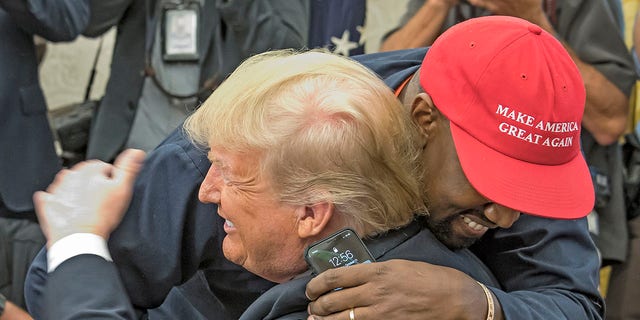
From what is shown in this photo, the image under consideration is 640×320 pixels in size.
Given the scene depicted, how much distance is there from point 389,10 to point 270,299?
2727mm

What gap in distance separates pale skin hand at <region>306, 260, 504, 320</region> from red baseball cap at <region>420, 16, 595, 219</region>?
0.57ft

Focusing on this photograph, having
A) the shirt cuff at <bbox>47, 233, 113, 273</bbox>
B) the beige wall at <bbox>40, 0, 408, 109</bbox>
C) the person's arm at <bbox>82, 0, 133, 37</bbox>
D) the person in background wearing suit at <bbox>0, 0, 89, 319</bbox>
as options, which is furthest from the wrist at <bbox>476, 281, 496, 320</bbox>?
the beige wall at <bbox>40, 0, 408, 109</bbox>

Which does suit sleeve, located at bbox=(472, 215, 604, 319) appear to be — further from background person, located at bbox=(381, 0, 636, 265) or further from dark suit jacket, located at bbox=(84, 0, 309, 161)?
dark suit jacket, located at bbox=(84, 0, 309, 161)

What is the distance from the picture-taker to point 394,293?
1.68 meters

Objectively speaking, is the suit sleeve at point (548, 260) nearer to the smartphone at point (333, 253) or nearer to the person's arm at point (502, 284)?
the person's arm at point (502, 284)

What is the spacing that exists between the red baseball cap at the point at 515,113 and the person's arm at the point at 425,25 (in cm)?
158

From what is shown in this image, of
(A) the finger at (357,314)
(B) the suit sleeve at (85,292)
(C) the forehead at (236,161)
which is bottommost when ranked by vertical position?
(B) the suit sleeve at (85,292)

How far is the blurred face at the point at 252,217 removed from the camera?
1798 millimetres

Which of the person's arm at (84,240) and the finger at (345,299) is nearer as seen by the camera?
the finger at (345,299)

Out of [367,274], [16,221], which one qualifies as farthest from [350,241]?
[16,221]

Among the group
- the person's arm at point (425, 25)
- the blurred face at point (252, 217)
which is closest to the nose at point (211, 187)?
the blurred face at point (252, 217)

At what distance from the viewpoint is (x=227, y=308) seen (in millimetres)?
2184

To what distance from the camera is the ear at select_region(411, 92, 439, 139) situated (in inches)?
72.4

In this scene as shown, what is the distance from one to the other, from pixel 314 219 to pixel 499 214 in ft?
1.08
